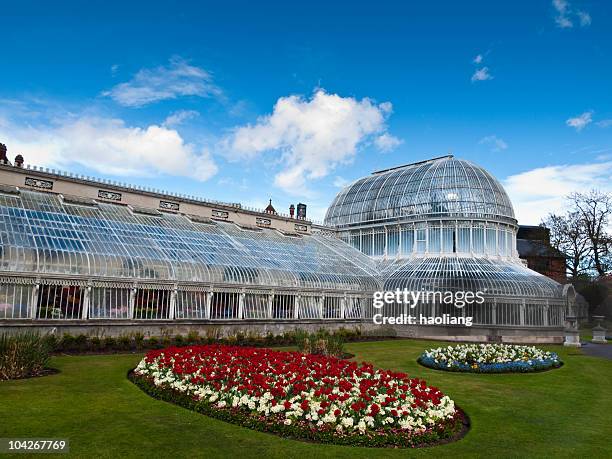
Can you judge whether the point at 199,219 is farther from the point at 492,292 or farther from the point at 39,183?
the point at 492,292

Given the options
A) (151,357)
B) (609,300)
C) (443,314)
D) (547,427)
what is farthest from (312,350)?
(609,300)

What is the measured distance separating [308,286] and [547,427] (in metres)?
21.9

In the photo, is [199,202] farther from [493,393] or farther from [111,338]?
[493,393]

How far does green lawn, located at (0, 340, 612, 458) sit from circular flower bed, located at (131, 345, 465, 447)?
458 mm

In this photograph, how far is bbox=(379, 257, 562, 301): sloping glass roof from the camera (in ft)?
123

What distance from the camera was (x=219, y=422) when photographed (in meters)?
12.0

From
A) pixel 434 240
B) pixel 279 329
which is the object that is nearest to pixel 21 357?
pixel 279 329

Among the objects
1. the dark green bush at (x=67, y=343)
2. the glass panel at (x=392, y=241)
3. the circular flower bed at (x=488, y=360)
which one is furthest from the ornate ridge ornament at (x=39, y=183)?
the glass panel at (x=392, y=241)

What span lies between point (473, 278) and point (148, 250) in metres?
24.8

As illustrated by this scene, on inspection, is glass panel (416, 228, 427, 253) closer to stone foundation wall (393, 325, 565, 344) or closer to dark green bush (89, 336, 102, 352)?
stone foundation wall (393, 325, 565, 344)

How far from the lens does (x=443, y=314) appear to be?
3809 centimetres

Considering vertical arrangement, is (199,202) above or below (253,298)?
above

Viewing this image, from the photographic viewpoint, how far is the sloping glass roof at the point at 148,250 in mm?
23328

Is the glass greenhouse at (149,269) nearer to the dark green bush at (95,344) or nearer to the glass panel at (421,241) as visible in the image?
the dark green bush at (95,344)
